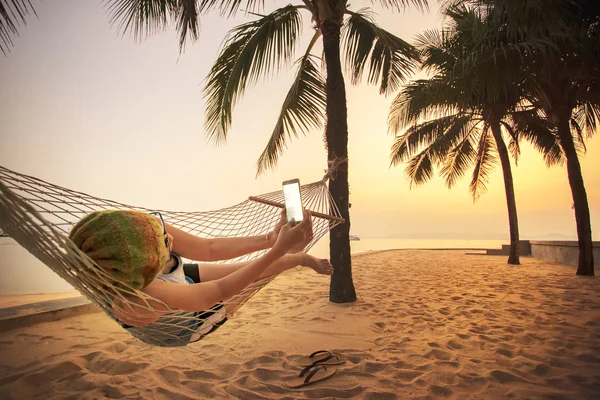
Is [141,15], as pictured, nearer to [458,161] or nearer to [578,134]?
[458,161]

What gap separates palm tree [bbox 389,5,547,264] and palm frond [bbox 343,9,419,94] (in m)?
0.32

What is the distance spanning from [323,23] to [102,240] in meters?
2.52

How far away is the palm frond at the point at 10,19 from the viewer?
55.3 inches

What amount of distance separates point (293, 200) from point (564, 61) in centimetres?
342

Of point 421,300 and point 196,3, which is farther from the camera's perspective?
point 421,300

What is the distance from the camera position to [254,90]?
9.65ft

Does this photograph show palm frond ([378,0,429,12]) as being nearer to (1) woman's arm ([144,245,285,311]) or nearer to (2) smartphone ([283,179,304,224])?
(2) smartphone ([283,179,304,224])

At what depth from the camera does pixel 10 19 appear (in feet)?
4.69

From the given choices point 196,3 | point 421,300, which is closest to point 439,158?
point 421,300

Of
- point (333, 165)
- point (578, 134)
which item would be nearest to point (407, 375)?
point (333, 165)

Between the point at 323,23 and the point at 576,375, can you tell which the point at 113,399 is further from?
the point at 323,23

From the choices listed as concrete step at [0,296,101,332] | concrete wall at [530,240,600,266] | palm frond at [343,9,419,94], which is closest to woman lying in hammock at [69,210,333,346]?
concrete step at [0,296,101,332]

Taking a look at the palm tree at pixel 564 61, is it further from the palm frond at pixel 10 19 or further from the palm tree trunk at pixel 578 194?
the palm frond at pixel 10 19

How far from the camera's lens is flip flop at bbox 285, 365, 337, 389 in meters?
1.33
